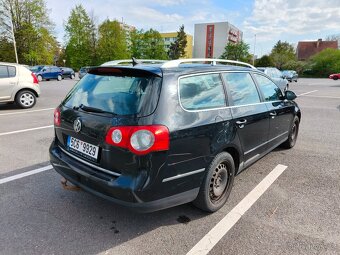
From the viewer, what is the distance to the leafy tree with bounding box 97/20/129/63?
55.4 m

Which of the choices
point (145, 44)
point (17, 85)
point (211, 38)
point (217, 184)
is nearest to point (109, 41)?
point (145, 44)

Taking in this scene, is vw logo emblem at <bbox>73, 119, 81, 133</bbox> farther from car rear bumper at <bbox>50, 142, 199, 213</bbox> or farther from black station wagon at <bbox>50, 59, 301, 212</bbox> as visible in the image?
car rear bumper at <bbox>50, 142, 199, 213</bbox>

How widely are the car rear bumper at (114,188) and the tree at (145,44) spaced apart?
6388 cm

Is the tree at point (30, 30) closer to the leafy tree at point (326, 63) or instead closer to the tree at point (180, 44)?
the tree at point (180, 44)

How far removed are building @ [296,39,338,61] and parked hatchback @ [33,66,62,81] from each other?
73.2 meters

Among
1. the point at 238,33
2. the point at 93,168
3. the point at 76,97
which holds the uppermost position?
the point at 238,33

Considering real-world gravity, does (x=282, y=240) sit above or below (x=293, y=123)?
below

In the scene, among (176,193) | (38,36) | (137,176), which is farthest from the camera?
(38,36)

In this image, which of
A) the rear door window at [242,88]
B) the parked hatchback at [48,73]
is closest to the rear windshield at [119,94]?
the rear door window at [242,88]

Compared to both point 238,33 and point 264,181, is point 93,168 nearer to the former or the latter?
point 264,181

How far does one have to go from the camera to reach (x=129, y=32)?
63281 mm

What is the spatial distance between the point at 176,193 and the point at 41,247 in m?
1.34

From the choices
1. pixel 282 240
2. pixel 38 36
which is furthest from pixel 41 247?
pixel 38 36

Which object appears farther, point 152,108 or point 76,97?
point 76,97
